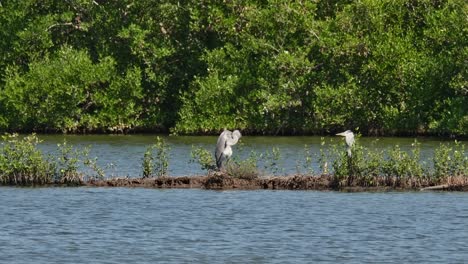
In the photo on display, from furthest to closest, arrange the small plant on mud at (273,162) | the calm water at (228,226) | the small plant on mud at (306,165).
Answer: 1. the small plant on mud at (273,162)
2. the small plant on mud at (306,165)
3. the calm water at (228,226)

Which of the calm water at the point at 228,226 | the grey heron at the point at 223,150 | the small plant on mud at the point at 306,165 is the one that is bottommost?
the calm water at the point at 228,226

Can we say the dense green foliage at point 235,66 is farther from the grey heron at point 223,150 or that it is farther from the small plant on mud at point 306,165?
the grey heron at point 223,150

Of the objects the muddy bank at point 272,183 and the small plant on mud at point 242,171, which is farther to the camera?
the small plant on mud at point 242,171

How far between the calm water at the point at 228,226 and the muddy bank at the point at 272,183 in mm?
169

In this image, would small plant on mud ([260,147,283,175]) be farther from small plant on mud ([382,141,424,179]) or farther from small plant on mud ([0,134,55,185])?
small plant on mud ([0,134,55,185])

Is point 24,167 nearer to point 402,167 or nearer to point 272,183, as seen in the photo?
point 272,183

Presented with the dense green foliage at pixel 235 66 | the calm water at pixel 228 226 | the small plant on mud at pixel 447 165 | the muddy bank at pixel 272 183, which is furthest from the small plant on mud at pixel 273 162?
the dense green foliage at pixel 235 66

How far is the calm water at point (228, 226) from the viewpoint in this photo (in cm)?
2350

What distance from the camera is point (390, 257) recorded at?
23203 millimetres

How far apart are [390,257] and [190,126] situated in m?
28.0

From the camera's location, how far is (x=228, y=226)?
26.6m

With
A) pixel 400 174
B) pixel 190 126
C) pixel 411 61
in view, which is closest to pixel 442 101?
pixel 411 61

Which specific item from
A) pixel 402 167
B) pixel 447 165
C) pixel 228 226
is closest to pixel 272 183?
pixel 402 167

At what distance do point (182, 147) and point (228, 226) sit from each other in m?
17.8
